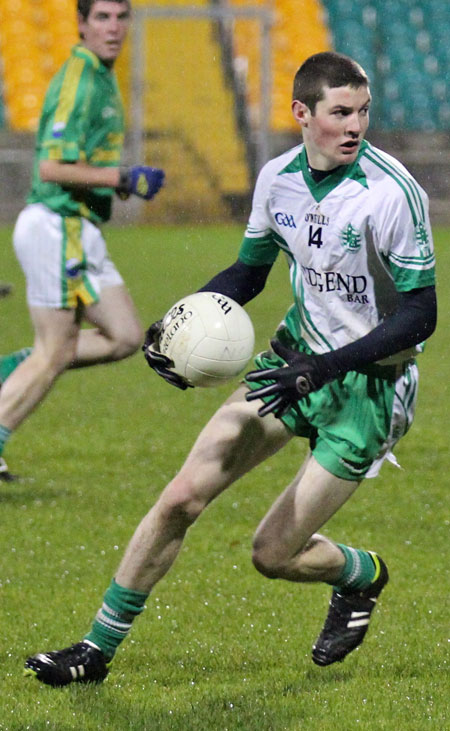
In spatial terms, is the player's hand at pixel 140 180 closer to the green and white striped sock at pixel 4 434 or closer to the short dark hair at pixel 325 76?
the green and white striped sock at pixel 4 434

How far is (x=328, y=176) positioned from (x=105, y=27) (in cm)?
287

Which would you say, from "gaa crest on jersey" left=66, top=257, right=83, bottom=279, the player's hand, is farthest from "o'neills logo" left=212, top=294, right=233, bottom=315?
"gaa crest on jersey" left=66, top=257, right=83, bottom=279

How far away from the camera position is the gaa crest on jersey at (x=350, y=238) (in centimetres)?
380

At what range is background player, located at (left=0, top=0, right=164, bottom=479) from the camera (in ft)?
20.9

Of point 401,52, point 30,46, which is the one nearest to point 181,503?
point 30,46

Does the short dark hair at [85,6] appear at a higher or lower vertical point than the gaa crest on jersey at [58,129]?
higher

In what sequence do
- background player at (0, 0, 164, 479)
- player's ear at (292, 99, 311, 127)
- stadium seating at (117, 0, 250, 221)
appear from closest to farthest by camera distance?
player's ear at (292, 99, 311, 127) < background player at (0, 0, 164, 479) < stadium seating at (117, 0, 250, 221)

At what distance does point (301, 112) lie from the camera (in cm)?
386

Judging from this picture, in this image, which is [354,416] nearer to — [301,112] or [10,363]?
[301,112]

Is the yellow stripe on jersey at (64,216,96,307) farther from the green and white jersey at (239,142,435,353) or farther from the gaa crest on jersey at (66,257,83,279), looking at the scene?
the green and white jersey at (239,142,435,353)

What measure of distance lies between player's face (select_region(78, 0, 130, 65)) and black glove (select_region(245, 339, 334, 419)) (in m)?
3.19

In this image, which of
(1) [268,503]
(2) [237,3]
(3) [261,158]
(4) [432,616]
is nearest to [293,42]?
(2) [237,3]

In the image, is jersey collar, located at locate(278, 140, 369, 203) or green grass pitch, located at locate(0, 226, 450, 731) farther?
jersey collar, located at locate(278, 140, 369, 203)

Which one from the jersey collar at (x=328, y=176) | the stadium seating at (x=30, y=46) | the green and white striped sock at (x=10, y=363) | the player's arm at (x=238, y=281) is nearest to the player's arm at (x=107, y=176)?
the green and white striped sock at (x=10, y=363)
